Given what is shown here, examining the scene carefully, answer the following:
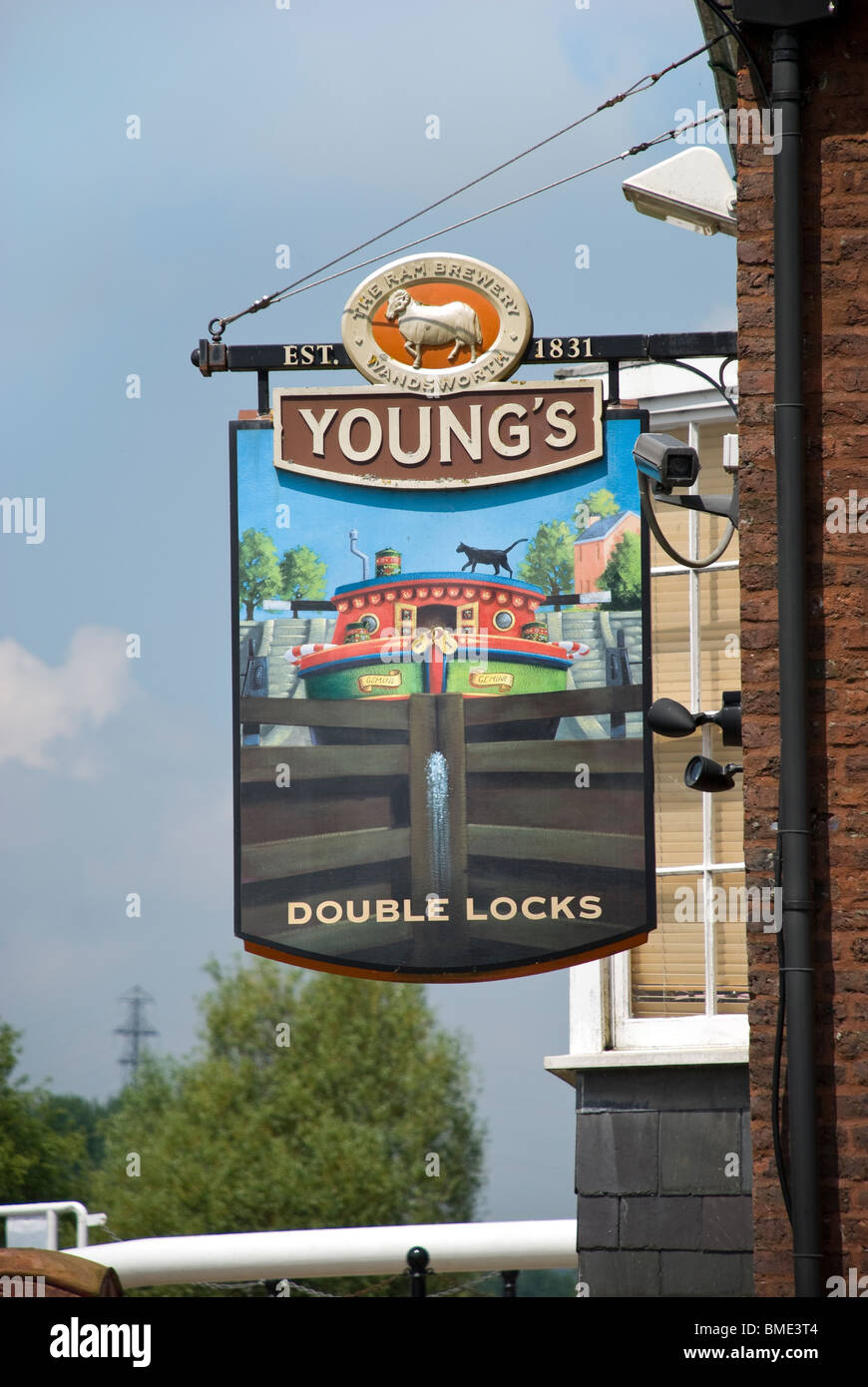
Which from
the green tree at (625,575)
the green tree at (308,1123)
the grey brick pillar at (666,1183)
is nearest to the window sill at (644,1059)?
the grey brick pillar at (666,1183)

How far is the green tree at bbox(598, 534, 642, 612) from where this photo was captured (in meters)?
7.63

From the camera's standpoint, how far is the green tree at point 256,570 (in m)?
7.75

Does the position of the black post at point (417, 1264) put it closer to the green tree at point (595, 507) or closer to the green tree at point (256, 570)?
the green tree at point (256, 570)

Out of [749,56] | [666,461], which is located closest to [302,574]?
[666,461]

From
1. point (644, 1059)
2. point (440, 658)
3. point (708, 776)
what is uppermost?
point (440, 658)

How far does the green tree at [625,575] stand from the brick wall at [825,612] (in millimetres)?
1853

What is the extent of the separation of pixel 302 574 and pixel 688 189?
343 cm

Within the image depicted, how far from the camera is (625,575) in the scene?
7645 mm

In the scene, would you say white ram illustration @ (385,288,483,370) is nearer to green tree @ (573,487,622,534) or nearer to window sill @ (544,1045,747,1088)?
green tree @ (573,487,622,534)

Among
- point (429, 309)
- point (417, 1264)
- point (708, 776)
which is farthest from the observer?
point (417, 1264)

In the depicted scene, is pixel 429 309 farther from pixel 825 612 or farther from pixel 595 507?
pixel 825 612

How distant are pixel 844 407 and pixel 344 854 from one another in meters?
3.02

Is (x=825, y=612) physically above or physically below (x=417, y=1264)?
above
